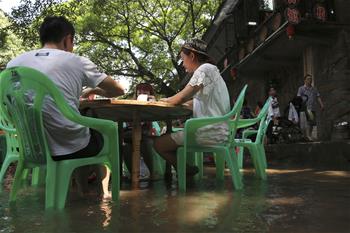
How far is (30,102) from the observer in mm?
3080

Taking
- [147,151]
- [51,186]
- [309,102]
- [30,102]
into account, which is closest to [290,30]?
[309,102]

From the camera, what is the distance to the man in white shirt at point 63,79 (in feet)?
10.4

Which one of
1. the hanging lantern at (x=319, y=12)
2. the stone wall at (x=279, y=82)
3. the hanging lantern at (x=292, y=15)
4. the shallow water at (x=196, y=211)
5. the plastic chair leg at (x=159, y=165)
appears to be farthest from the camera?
the stone wall at (x=279, y=82)

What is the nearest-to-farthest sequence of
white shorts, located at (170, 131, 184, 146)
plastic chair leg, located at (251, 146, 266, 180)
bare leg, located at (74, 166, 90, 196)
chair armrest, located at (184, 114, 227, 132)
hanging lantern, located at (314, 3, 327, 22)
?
bare leg, located at (74, 166, 90, 196) → chair armrest, located at (184, 114, 227, 132) → white shorts, located at (170, 131, 184, 146) → plastic chair leg, located at (251, 146, 266, 180) → hanging lantern, located at (314, 3, 327, 22)

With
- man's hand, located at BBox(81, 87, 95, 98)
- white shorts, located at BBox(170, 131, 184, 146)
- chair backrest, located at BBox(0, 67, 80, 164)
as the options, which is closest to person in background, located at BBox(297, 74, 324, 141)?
white shorts, located at BBox(170, 131, 184, 146)

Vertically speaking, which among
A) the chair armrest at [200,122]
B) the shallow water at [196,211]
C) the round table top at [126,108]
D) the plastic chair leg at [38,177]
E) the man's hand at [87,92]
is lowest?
the shallow water at [196,211]

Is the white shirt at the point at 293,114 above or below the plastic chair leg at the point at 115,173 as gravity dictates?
above

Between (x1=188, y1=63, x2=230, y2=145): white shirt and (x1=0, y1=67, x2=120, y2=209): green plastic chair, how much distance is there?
3.89ft

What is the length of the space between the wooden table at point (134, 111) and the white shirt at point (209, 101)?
228 mm

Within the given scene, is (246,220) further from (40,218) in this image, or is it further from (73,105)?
(73,105)

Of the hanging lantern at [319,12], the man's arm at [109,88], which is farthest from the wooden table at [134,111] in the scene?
the hanging lantern at [319,12]

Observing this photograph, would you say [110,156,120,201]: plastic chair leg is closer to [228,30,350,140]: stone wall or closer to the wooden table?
the wooden table

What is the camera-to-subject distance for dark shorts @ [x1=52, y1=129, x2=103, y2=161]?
3.20 m

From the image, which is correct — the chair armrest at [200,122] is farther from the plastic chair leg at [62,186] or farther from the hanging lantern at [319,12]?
the hanging lantern at [319,12]
